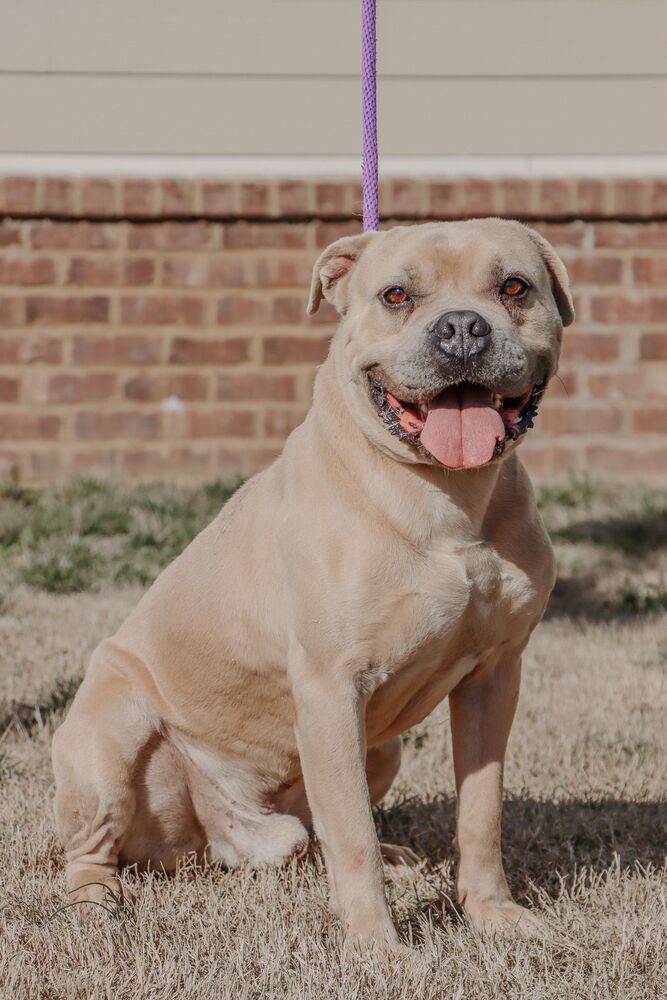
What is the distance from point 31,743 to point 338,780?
184 centimetres

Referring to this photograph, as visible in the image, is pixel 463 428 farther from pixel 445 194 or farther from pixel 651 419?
pixel 651 419

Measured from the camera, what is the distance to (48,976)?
3000 millimetres

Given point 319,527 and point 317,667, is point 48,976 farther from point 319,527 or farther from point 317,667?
point 319,527

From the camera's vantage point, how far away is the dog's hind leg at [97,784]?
358cm

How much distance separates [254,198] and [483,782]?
5457 mm

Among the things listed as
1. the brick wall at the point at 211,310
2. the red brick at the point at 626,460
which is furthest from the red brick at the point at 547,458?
the red brick at the point at 626,460

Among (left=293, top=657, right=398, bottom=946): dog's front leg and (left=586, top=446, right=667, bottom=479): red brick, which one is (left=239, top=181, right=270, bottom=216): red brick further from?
(left=293, top=657, right=398, bottom=946): dog's front leg

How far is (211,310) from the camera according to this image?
8273 mm

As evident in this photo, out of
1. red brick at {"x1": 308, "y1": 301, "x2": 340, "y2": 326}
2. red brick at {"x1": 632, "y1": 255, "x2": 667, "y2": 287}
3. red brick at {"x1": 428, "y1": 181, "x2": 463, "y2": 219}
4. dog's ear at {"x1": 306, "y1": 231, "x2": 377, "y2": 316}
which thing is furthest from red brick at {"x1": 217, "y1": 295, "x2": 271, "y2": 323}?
dog's ear at {"x1": 306, "y1": 231, "x2": 377, "y2": 316}

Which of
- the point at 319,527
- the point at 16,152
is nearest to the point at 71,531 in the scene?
the point at 16,152

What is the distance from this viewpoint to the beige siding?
813 centimetres

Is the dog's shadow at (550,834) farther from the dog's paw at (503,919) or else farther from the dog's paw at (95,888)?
the dog's paw at (95,888)

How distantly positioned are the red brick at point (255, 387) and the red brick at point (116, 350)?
0.45 metres

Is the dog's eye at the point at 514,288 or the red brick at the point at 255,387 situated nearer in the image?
the dog's eye at the point at 514,288
